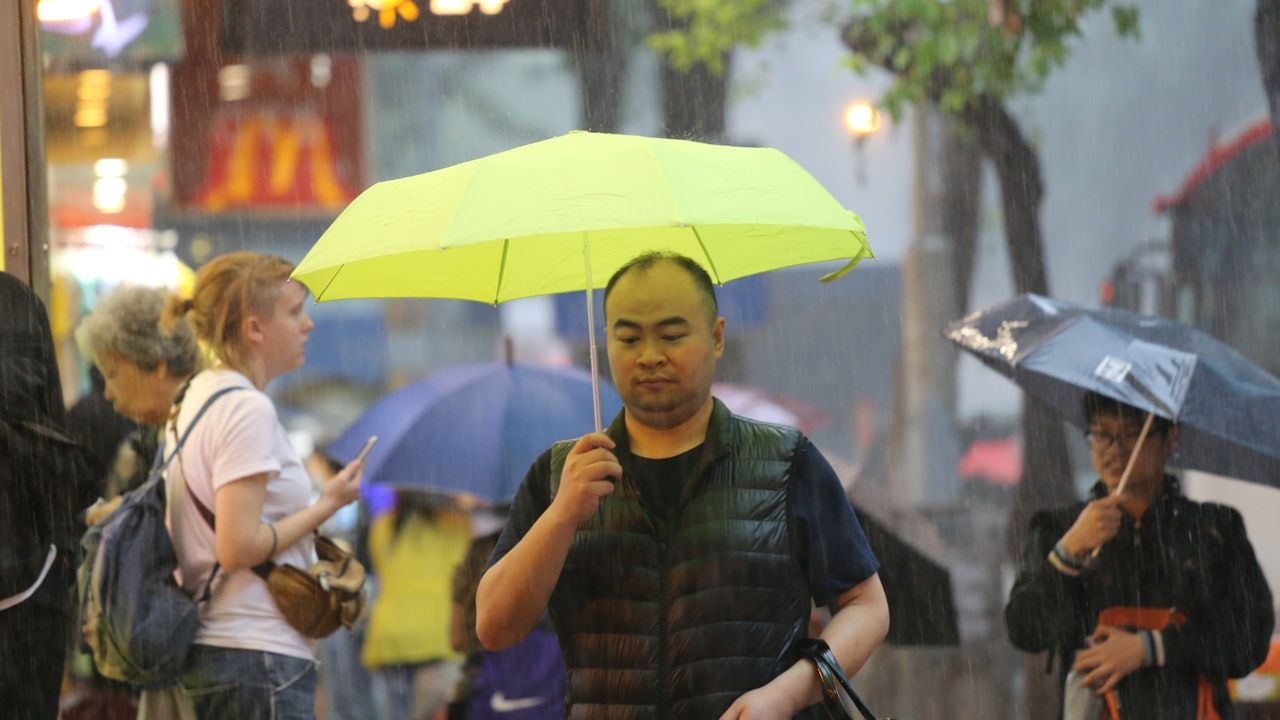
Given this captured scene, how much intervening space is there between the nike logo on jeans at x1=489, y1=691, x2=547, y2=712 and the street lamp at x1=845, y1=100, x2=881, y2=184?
4.29 metres

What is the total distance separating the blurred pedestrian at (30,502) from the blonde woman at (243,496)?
386 mm

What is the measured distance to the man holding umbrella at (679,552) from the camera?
10.8 ft

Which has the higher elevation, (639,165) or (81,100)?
(81,100)

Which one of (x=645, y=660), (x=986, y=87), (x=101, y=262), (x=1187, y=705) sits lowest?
(x=1187, y=705)

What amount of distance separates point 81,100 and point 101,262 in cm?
104

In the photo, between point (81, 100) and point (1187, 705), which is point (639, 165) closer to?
point (1187, 705)

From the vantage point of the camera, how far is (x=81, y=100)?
32.0ft

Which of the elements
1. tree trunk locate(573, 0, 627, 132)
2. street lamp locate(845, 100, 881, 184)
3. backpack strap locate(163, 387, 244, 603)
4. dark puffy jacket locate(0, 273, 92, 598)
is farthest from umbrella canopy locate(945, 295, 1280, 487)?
tree trunk locate(573, 0, 627, 132)

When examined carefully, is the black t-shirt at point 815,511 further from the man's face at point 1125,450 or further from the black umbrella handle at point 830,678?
the man's face at point 1125,450

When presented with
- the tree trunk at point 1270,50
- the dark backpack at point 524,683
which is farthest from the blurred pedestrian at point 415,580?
the tree trunk at point 1270,50

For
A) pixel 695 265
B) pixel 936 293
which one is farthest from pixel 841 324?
pixel 695 265

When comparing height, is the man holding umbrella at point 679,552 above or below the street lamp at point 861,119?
below

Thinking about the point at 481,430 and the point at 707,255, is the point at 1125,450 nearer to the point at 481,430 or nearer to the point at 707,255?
the point at 707,255

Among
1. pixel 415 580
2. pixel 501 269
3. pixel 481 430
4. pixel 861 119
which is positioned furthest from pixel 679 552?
pixel 861 119
